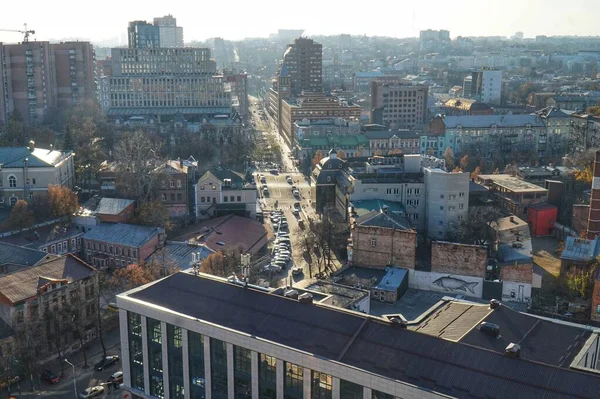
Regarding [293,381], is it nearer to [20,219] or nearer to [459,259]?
[459,259]

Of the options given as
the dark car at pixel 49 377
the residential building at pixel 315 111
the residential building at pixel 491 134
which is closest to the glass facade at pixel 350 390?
the dark car at pixel 49 377

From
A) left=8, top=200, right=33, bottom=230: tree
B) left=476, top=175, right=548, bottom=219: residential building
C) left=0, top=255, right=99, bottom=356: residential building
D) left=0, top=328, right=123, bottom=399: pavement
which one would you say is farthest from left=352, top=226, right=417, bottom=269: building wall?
left=8, top=200, right=33, bottom=230: tree

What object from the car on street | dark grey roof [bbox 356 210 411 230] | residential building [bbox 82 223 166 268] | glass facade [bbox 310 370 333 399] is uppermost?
dark grey roof [bbox 356 210 411 230]

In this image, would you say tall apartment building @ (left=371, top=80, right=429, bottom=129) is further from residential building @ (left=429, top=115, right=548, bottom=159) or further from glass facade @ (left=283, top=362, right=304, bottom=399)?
glass facade @ (left=283, top=362, right=304, bottom=399)

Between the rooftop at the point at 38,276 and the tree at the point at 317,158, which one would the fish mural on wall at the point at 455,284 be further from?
the tree at the point at 317,158

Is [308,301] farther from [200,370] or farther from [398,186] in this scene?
[398,186]
